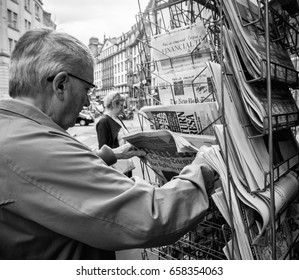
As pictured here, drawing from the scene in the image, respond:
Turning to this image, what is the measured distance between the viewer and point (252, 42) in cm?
91

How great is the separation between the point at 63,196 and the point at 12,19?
2675cm

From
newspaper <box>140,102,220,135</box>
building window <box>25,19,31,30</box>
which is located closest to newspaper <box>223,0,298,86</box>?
newspaper <box>140,102,220,135</box>

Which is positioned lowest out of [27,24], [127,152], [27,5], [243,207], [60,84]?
[243,207]

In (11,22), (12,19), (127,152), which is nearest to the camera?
(127,152)

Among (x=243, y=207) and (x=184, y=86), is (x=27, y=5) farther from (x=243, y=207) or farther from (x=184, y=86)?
(x=243, y=207)

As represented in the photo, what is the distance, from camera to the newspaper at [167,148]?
1.06 metres

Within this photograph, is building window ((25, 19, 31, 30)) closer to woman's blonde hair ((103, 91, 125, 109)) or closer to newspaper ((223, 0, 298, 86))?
woman's blonde hair ((103, 91, 125, 109))

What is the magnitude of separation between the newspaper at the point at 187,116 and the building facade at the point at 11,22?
2085 centimetres

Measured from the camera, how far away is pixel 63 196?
63 cm

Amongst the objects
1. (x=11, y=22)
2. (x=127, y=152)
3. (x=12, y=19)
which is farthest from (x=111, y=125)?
(x=12, y=19)

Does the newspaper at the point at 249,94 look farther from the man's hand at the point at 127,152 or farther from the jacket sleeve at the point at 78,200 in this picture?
the man's hand at the point at 127,152

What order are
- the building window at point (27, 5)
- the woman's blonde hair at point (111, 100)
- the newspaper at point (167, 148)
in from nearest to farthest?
1. the newspaper at point (167, 148)
2. the woman's blonde hair at point (111, 100)
3. the building window at point (27, 5)

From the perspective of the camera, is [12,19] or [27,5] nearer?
[12,19]

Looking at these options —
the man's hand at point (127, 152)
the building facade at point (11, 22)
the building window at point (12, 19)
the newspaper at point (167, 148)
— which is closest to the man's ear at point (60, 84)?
the newspaper at point (167, 148)
